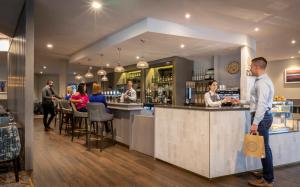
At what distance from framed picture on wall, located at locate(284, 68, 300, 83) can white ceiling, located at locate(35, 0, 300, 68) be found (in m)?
2.98

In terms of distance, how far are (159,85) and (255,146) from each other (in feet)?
21.2

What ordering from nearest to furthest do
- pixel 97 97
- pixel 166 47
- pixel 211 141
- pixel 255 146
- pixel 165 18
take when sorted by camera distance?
pixel 255 146 → pixel 211 141 → pixel 165 18 → pixel 97 97 → pixel 166 47

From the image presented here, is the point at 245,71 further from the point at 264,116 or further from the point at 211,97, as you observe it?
the point at 264,116

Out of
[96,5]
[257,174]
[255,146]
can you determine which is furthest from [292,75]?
[96,5]

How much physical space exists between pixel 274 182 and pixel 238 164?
1.72ft

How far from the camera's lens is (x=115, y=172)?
12.3 ft

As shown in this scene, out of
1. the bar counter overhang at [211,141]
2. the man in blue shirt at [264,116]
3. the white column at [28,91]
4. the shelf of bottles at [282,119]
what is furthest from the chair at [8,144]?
the shelf of bottles at [282,119]

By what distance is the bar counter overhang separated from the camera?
11.1 ft

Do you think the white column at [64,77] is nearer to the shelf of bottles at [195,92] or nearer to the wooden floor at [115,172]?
the shelf of bottles at [195,92]

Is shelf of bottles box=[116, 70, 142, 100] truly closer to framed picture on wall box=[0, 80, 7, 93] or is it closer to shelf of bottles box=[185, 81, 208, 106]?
shelf of bottles box=[185, 81, 208, 106]

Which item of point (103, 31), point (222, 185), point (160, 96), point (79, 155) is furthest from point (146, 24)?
point (160, 96)

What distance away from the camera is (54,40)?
7453 mm

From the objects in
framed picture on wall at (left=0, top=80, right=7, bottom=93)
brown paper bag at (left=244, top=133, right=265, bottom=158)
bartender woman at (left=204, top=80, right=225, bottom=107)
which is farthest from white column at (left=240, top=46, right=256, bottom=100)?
framed picture on wall at (left=0, top=80, right=7, bottom=93)

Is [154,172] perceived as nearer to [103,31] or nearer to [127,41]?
[127,41]
